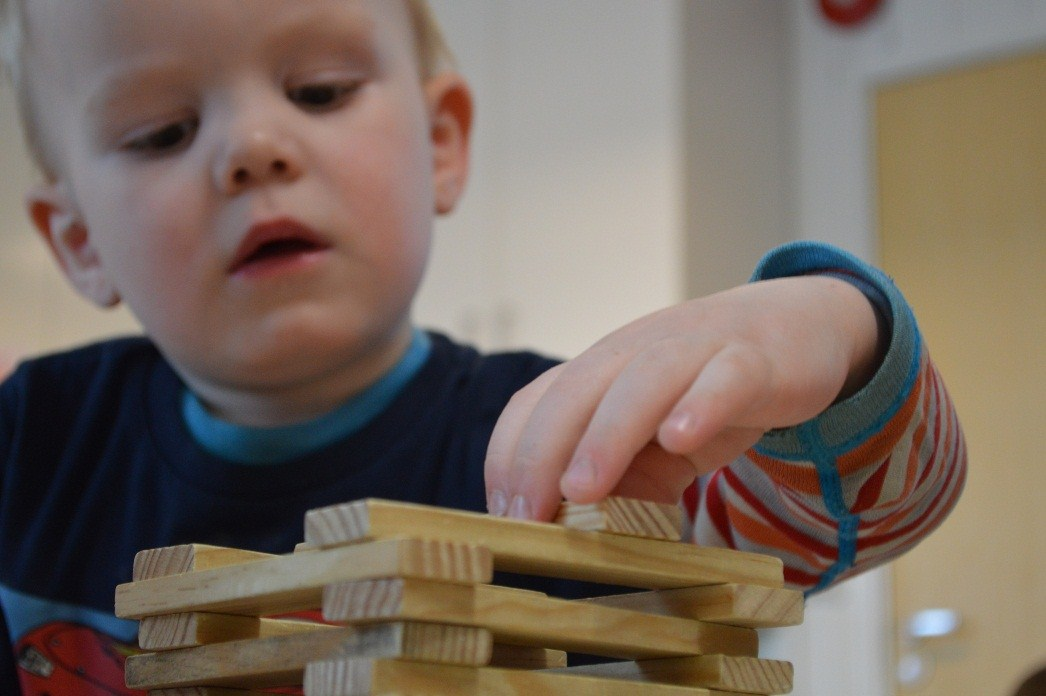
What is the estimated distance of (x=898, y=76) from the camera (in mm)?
3088

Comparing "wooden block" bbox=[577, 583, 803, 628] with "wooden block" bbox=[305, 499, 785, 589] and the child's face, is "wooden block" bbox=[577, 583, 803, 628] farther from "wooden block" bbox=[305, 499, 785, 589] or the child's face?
the child's face

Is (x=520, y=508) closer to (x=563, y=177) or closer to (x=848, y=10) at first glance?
(x=563, y=177)

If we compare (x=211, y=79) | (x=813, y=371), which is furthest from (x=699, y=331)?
(x=211, y=79)

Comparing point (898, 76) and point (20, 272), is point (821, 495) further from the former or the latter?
point (898, 76)

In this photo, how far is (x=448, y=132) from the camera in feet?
3.35

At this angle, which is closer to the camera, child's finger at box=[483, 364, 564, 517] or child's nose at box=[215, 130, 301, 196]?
child's finger at box=[483, 364, 564, 517]

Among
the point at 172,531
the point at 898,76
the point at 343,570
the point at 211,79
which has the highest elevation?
the point at 898,76

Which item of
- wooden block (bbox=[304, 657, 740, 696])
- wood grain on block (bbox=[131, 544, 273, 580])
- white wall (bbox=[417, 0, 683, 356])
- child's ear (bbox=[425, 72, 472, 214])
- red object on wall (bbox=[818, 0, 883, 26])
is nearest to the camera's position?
wooden block (bbox=[304, 657, 740, 696])

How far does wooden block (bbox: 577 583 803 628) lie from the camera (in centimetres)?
44

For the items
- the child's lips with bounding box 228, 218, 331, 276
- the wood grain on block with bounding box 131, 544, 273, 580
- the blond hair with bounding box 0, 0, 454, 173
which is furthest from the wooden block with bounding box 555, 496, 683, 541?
the blond hair with bounding box 0, 0, 454, 173

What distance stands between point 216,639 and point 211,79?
16.0 inches

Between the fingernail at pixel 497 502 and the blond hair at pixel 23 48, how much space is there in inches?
21.1

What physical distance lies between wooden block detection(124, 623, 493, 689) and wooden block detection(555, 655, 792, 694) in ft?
0.28

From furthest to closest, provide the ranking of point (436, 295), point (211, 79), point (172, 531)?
point (436, 295)
point (172, 531)
point (211, 79)
